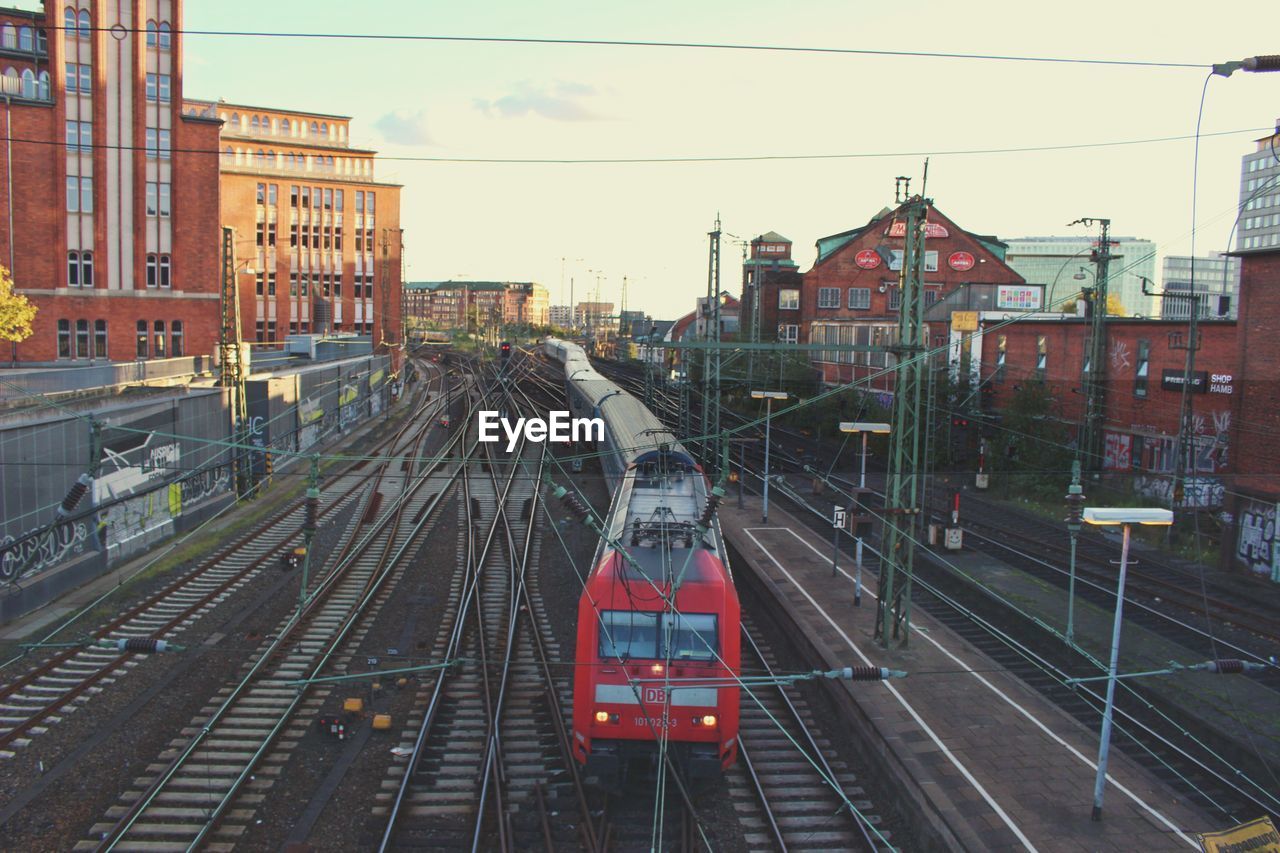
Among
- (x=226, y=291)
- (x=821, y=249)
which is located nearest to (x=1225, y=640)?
(x=226, y=291)

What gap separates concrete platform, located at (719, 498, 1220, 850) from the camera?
9.62 m

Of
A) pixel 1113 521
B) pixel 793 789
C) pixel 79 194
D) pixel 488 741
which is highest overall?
pixel 79 194

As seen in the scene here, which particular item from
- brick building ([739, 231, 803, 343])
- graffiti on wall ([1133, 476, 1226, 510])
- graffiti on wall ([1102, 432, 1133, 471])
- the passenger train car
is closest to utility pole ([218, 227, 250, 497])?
the passenger train car

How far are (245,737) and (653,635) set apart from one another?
5.51m

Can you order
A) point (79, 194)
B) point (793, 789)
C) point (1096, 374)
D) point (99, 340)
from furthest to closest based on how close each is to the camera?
point (99, 340)
point (79, 194)
point (1096, 374)
point (793, 789)

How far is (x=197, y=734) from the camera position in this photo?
11586mm

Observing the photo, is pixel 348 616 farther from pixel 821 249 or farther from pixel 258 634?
pixel 821 249

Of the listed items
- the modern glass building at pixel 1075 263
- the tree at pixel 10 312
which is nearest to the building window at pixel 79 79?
the tree at pixel 10 312

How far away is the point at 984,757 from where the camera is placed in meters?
11.2

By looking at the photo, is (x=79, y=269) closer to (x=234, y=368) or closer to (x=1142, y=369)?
(x=234, y=368)

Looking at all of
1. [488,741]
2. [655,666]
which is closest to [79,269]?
[488,741]

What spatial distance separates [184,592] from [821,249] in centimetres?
5844

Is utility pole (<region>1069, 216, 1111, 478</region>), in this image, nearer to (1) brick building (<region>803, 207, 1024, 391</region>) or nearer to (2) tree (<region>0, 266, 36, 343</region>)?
(1) brick building (<region>803, 207, 1024, 391</region>)

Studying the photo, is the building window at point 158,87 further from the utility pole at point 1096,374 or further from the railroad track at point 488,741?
the utility pole at point 1096,374
